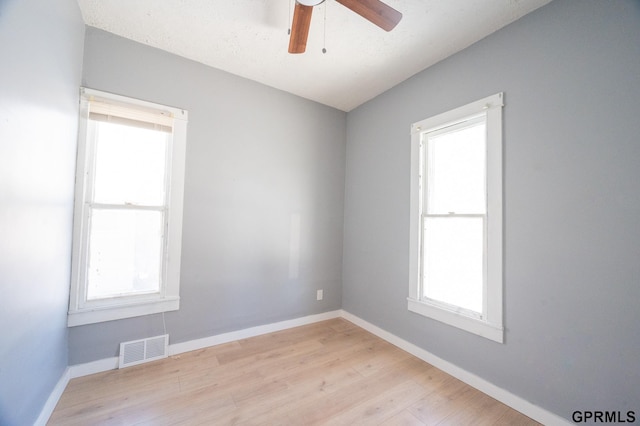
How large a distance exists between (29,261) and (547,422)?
10.1ft

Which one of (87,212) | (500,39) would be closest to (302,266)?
(87,212)

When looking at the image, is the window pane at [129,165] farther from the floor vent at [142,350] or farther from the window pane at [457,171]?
the window pane at [457,171]

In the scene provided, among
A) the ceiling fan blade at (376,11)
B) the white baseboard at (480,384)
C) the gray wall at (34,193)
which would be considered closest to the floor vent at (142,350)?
the gray wall at (34,193)

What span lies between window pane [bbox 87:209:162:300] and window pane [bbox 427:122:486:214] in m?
2.58

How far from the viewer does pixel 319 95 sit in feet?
9.93

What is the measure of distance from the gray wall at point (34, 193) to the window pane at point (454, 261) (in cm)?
271

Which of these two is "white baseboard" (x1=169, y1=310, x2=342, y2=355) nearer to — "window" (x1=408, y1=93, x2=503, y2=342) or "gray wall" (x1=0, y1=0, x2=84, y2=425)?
"gray wall" (x1=0, y1=0, x2=84, y2=425)

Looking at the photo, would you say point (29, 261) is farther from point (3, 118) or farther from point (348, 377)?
point (348, 377)

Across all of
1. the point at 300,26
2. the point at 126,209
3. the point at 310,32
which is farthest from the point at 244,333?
the point at 310,32

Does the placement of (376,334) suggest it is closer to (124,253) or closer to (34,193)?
(124,253)

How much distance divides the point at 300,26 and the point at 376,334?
2.92 metres

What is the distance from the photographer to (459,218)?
2139 mm
